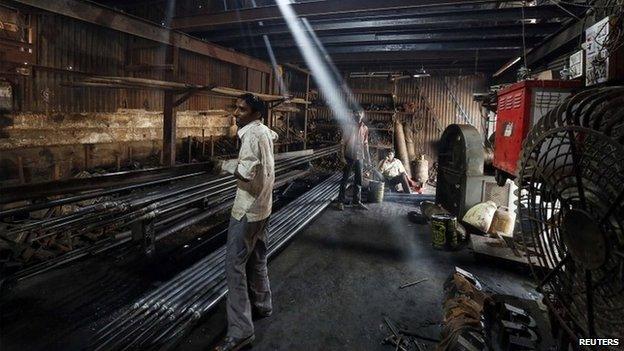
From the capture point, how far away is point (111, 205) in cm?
340

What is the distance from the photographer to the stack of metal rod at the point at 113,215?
9.93 feet

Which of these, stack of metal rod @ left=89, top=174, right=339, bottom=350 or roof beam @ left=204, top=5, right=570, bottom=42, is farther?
roof beam @ left=204, top=5, right=570, bottom=42

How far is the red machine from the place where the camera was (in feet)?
11.5

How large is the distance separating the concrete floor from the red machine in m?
1.64

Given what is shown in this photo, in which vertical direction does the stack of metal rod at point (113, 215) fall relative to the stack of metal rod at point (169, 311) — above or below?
above

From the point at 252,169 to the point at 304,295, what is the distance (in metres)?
1.83

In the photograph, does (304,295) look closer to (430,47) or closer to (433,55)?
(430,47)

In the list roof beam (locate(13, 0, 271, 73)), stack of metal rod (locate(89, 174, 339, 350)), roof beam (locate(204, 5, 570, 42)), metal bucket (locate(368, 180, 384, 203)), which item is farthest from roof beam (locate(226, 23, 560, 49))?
stack of metal rod (locate(89, 174, 339, 350))

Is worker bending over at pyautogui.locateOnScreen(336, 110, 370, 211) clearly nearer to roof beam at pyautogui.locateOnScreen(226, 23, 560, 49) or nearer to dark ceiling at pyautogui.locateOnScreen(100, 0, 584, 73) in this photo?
roof beam at pyautogui.locateOnScreen(226, 23, 560, 49)

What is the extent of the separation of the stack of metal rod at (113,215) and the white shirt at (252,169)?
1380 mm

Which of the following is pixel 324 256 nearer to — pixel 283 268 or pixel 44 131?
pixel 283 268

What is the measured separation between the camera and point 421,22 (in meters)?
6.13

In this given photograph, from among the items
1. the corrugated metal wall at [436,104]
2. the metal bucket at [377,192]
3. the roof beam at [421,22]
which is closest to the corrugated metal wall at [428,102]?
the corrugated metal wall at [436,104]

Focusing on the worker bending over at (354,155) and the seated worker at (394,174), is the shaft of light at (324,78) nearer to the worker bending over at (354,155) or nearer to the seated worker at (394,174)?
the worker bending over at (354,155)
